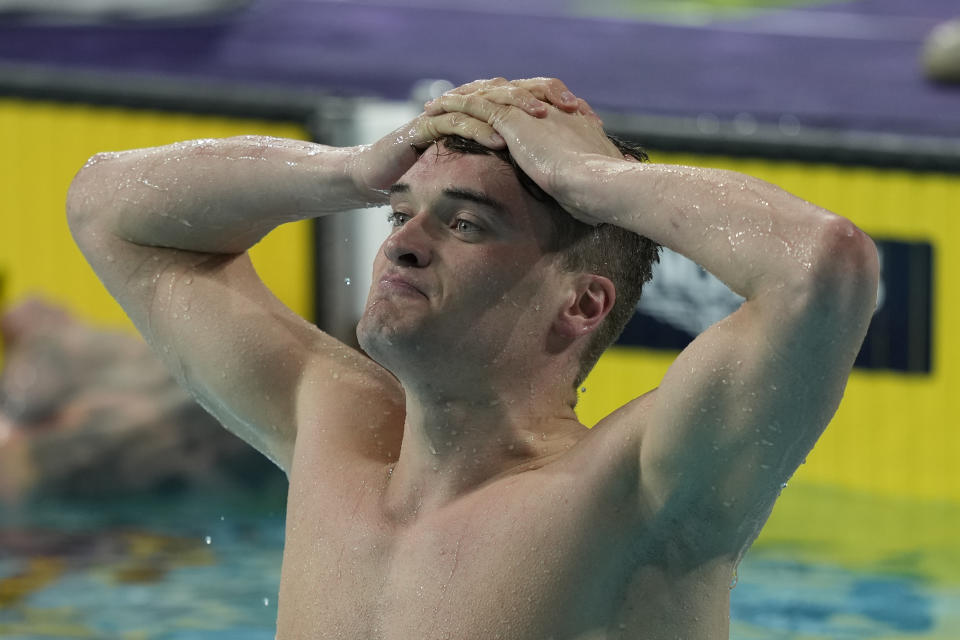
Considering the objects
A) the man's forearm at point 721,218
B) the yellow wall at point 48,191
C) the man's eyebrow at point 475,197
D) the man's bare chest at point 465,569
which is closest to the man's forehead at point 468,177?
the man's eyebrow at point 475,197

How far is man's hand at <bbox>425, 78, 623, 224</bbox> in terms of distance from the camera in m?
2.18

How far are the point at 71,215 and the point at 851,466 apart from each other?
3.69 m

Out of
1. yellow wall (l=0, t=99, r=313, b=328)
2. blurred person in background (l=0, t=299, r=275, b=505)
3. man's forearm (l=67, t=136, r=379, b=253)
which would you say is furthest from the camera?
yellow wall (l=0, t=99, r=313, b=328)

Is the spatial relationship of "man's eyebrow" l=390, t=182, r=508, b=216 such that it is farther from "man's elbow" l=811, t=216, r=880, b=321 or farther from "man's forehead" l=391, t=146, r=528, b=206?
"man's elbow" l=811, t=216, r=880, b=321

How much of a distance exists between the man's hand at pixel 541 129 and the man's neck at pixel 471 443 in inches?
11.6

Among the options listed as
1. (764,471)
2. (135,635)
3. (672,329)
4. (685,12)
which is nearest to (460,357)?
(764,471)

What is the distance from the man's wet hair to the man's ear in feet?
0.06

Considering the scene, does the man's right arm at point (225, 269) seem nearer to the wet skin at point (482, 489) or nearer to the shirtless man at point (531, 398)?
the shirtless man at point (531, 398)

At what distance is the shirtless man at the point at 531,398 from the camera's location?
2.02 metres

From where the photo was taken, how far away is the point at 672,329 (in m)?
5.89

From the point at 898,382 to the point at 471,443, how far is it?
3.72 meters

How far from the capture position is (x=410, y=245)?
7.20 ft

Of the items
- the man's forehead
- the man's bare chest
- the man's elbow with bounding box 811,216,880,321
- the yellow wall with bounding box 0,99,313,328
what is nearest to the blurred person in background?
the yellow wall with bounding box 0,99,313,328

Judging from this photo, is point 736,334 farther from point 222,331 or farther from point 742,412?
point 222,331
